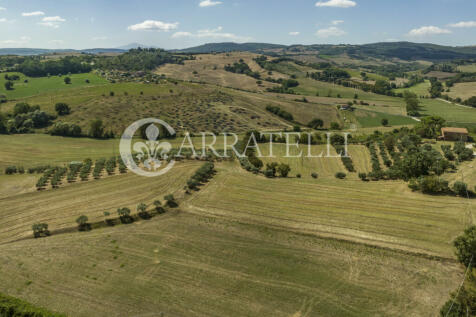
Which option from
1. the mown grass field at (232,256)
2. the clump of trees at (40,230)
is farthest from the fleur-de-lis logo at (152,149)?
the clump of trees at (40,230)

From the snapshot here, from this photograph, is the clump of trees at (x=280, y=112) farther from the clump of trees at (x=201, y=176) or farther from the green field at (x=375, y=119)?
the clump of trees at (x=201, y=176)

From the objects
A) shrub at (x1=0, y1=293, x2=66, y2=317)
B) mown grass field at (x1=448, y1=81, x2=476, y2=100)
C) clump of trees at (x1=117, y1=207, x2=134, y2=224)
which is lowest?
shrub at (x1=0, y1=293, x2=66, y2=317)

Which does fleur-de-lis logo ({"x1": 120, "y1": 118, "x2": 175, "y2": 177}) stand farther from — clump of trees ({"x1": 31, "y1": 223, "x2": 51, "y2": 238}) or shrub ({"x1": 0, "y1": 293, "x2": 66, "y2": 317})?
shrub ({"x1": 0, "y1": 293, "x2": 66, "y2": 317})

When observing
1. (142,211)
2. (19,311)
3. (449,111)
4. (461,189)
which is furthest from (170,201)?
(449,111)

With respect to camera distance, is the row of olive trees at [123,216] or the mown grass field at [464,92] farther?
the mown grass field at [464,92]

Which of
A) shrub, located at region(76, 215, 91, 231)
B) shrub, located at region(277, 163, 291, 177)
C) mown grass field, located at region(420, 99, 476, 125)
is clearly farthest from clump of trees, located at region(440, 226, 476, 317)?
mown grass field, located at region(420, 99, 476, 125)

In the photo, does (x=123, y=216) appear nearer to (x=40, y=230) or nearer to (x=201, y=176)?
(x=40, y=230)
